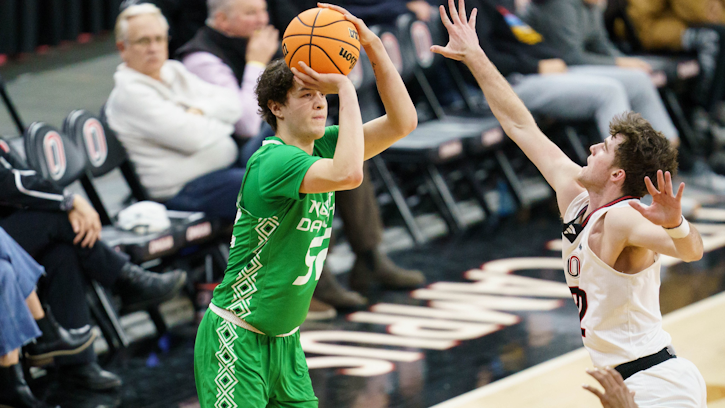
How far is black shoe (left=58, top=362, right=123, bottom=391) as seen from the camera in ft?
13.1

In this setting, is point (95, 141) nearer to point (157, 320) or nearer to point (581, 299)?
point (157, 320)

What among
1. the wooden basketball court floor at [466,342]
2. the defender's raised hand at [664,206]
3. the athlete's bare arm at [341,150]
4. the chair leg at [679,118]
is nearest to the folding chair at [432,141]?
the wooden basketball court floor at [466,342]

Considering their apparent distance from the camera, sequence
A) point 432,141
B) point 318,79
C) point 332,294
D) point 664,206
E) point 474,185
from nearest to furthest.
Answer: point 664,206
point 318,79
point 332,294
point 432,141
point 474,185

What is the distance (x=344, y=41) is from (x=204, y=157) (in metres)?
2.47

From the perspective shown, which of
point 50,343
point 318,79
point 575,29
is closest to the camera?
point 318,79

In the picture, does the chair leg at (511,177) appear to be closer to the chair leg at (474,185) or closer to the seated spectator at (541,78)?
the chair leg at (474,185)

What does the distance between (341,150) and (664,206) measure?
2.62ft

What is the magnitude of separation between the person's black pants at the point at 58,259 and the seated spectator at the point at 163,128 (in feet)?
2.75

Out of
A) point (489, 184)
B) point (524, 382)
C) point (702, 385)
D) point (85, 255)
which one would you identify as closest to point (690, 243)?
point (702, 385)

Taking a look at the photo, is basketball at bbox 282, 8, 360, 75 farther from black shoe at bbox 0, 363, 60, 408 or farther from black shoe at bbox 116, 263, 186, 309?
black shoe at bbox 116, 263, 186, 309

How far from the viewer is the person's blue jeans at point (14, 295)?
11.6ft

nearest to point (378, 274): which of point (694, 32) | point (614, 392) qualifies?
point (614, 392)

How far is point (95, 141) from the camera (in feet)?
15.3

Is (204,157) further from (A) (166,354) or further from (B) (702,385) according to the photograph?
(B) (702,385)
